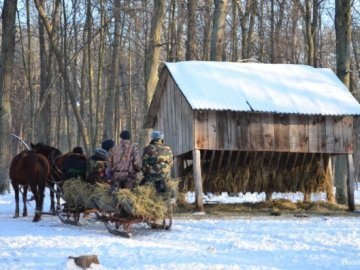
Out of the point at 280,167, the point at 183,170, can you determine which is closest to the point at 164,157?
the point at 183,170

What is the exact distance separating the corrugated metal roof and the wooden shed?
0.09ft

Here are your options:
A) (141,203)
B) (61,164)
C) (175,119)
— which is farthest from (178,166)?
(141,203)

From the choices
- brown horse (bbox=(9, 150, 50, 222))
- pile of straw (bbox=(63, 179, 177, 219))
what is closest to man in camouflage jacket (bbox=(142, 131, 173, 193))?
pile of straw (bbox=(63, 179, 177, 219))

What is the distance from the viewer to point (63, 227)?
40.8ft

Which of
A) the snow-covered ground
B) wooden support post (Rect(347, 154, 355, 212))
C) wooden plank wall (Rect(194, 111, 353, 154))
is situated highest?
wooden plank wall (Rect(194, 111, 353, 154))

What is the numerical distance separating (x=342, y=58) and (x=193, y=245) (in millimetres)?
12996

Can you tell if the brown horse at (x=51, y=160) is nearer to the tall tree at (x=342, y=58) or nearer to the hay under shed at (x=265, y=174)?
the hay under shed at (x=265, y=174)

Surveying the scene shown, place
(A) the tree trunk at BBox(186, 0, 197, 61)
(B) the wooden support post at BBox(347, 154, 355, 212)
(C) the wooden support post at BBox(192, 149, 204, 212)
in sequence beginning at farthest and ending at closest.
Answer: (A) the tree trunk at BBox(186, 0, 197, 61), (B) the wooden support post at BBox(347, 154, 355, 212), (C) the wooden support post at BBox(192, 149, 204, 212)

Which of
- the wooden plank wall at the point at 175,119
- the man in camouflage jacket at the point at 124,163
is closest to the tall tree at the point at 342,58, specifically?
the wooden plank wall at the point at 175,119

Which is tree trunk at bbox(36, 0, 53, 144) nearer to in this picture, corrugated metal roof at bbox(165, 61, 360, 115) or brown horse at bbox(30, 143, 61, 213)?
corrugated metal roof at bbox(165, 61, 360, 115)

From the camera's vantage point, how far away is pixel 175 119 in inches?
727

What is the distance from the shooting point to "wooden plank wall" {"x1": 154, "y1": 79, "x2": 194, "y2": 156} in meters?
17.3

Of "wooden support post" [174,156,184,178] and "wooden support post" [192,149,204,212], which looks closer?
"wooden support post" [192,149,204,212]

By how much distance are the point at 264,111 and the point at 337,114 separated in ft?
7.44
